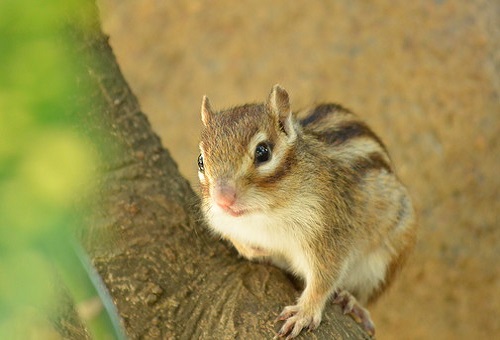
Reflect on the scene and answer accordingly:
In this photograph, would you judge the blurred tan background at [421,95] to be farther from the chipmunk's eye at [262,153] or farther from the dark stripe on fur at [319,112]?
the chipmunk's eye at [262,153]

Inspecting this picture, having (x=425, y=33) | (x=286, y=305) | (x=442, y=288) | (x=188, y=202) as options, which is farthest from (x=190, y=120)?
(x=286, y=305)

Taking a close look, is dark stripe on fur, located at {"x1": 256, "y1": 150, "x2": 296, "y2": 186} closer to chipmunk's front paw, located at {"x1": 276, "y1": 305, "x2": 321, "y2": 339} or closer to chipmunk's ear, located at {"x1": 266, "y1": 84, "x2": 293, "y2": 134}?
chipmunk's ear, located at {"x1": 266, "y1": 84, "x2": 293, "y2": 134}

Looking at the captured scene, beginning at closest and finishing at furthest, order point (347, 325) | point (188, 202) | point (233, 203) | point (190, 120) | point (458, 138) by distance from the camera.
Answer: point (233, 203), point (347, 325), point (188, 202), point (458, 138), point (190, 120)

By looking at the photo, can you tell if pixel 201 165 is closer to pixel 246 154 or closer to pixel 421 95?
pixel 246 154

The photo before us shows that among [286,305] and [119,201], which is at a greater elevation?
[119,201]

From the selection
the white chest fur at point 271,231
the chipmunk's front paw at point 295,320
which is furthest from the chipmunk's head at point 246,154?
the chipmunk's front paw at point 295,320

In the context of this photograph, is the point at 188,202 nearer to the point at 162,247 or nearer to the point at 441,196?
the point at 162,247
